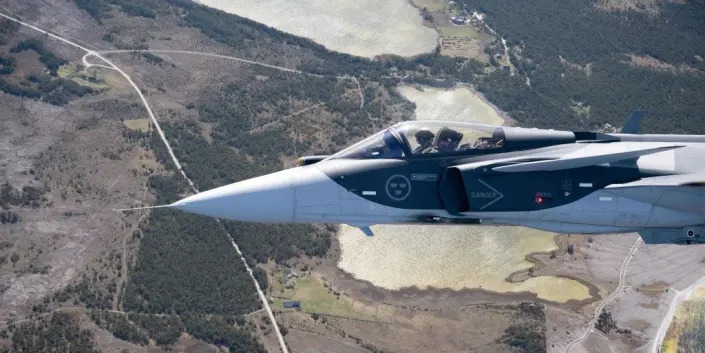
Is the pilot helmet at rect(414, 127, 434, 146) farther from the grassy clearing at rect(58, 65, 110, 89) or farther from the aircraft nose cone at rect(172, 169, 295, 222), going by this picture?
the grassy clearing at rect(58, 65, 110, 89)

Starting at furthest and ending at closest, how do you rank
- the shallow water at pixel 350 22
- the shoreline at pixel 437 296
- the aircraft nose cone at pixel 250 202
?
the shallow water at pixel 350 22 < the shoreline at pixel 437 296 < the aircraft nose cone at pixel 250 202

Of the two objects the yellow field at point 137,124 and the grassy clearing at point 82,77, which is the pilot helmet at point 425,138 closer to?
the yellow field at point 137,124

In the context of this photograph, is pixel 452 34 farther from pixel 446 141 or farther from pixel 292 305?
pixel 446 141

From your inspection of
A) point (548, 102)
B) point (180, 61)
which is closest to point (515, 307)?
point (548, 102)

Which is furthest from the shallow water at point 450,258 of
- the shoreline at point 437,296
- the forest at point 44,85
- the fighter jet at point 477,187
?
the forest at point 44,85

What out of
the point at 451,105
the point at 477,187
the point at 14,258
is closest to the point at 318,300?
the point at 14,258

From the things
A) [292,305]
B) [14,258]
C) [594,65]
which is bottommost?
[292,305]
